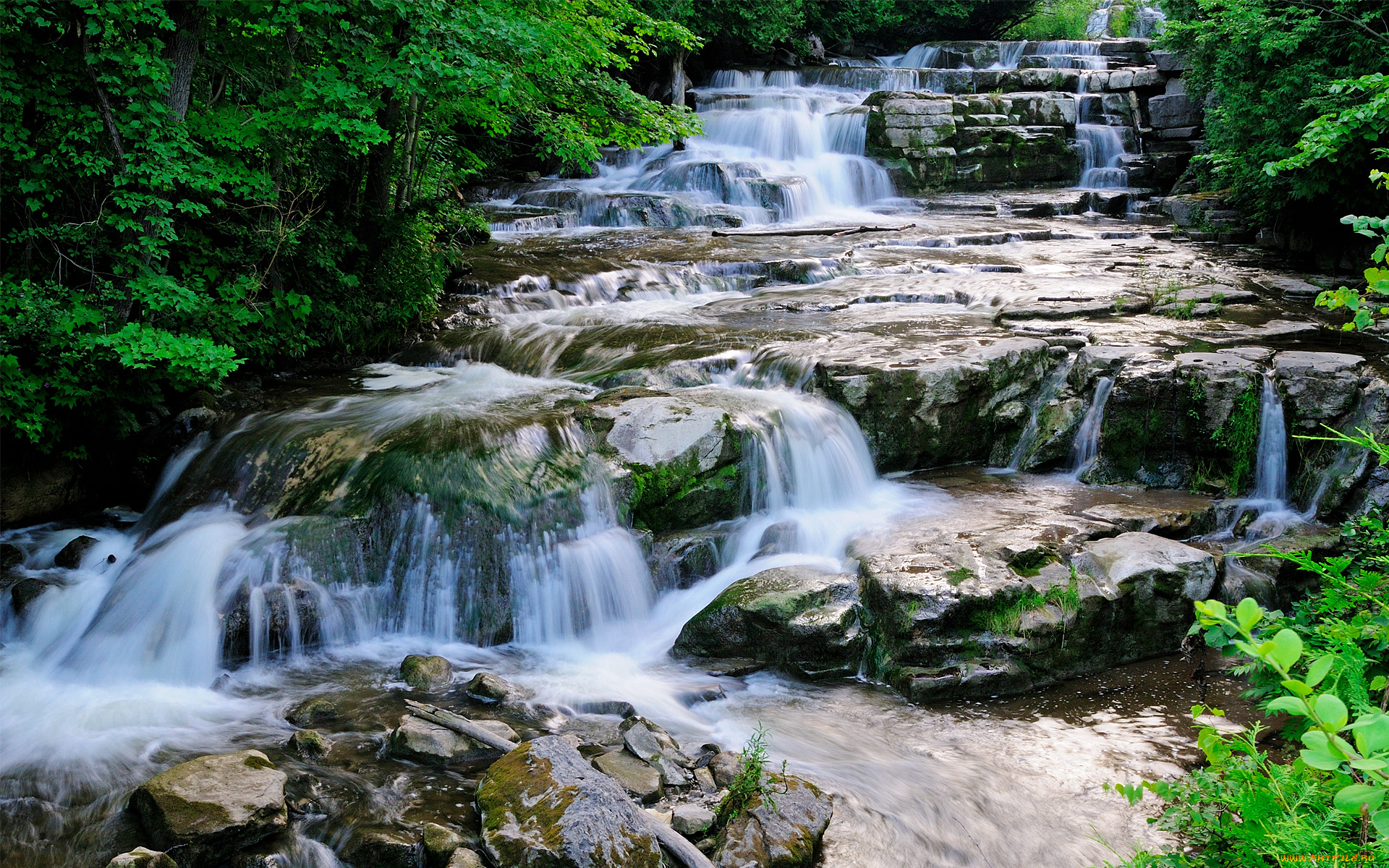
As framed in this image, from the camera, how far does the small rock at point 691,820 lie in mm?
3928

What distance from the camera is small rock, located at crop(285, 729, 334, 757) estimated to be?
4520 millimetres

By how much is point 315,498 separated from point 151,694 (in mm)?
A: 1736

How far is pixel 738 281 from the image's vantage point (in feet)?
40.2

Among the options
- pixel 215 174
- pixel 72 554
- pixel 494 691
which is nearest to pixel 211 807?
pixel 494 691

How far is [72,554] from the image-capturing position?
6.44 metres

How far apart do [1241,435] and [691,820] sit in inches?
238

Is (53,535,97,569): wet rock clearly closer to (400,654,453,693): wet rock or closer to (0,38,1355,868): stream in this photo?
(0,38,1355,868): stream

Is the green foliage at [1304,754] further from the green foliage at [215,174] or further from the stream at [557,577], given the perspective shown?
the green foliage at [215,174]

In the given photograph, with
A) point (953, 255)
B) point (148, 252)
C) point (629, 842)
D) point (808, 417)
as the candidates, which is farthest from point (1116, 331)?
point (148, 252)

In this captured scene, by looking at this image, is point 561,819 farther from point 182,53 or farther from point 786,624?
point 182,53

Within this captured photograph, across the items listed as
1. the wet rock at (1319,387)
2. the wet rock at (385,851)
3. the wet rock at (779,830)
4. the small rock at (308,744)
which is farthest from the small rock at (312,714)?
the wet rock at (1319,387)

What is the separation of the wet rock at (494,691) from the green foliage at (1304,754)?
3369 mm

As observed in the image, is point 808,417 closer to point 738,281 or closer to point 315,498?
point 315,498

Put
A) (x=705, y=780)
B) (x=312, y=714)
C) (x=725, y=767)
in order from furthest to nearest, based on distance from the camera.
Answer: (x=312, y=714)
(x=725, y=767)
(x=705, y=780)
